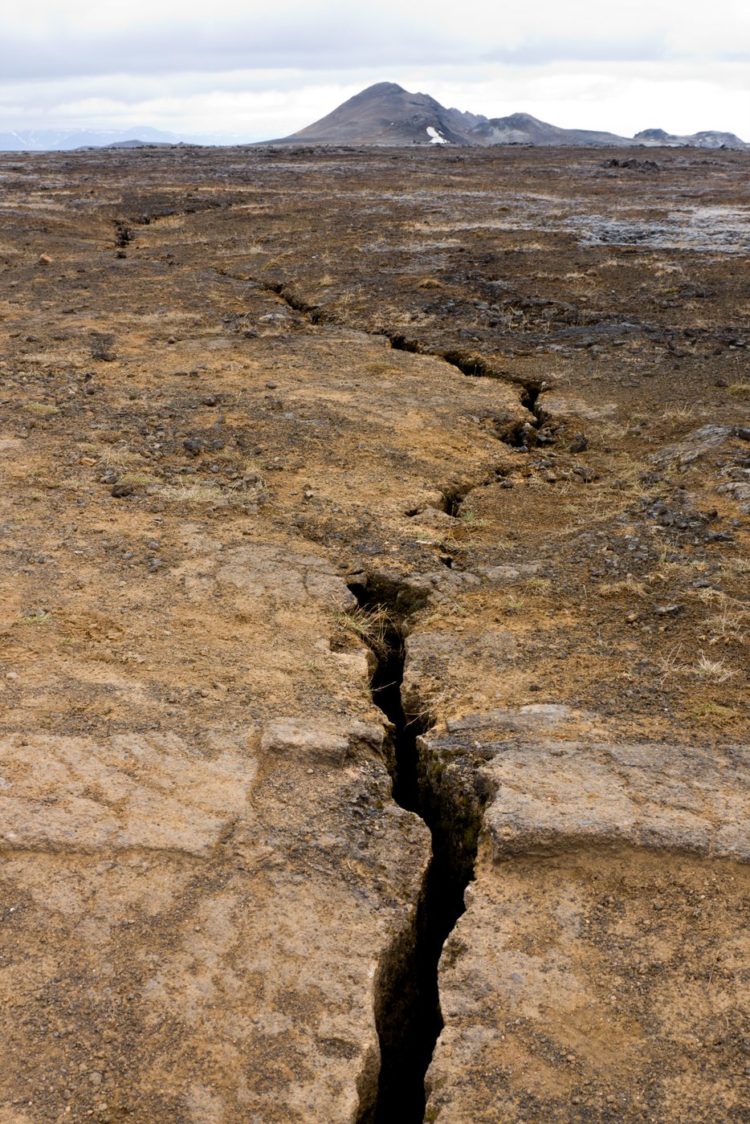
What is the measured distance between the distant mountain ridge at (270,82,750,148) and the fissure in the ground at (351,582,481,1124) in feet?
178

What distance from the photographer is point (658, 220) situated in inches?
649

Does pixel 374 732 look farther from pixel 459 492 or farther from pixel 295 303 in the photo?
pixel 295 303

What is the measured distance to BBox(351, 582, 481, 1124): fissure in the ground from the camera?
281cm

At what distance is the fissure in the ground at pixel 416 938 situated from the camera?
2.81 metres

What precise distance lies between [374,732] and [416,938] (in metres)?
0.87

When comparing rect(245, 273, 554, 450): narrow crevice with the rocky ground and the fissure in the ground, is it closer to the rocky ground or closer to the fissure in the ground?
the rocky ground

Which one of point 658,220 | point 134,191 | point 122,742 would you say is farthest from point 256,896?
point 134,191

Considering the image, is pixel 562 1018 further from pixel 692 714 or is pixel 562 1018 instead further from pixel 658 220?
pixel 658 220

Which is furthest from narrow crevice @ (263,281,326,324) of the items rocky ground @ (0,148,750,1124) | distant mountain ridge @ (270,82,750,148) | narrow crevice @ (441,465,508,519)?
distant mountain ridge @ (270,82,750,148)

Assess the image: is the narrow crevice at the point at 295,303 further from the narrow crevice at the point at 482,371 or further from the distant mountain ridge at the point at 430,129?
the distant mountain ridge at the point at 430,129

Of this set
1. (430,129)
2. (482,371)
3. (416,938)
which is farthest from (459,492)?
(430,129)

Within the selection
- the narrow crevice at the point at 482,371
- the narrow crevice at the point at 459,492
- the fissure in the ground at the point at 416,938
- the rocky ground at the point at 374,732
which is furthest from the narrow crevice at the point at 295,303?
the fissure in the ground at the point at 416,938

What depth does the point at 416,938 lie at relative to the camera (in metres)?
3.02

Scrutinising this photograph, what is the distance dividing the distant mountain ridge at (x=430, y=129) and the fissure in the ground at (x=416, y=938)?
178 ft
